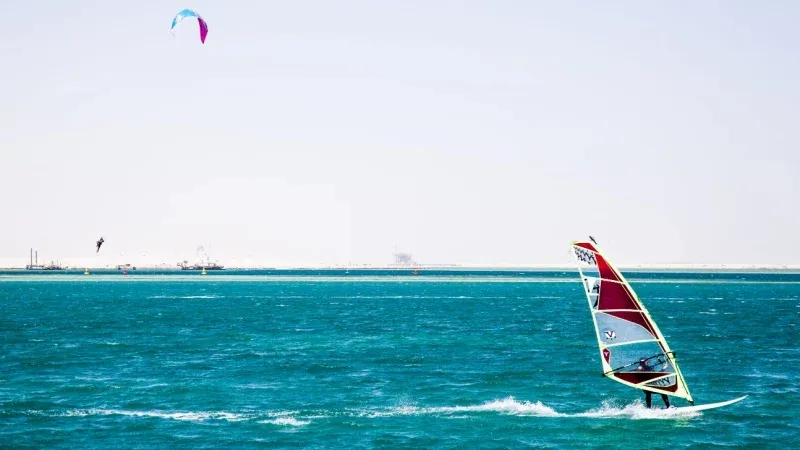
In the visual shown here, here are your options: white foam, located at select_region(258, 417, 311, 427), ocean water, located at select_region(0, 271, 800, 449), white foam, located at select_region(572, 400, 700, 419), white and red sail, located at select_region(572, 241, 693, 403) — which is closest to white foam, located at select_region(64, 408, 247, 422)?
ocean water, located at select_region(0, 271, 800, 449)

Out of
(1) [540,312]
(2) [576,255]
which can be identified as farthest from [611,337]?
(1) [540,312]

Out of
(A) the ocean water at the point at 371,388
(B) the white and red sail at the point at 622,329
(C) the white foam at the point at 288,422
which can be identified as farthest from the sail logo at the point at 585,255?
(C) the white foam at the point at 288,422

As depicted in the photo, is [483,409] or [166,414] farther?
[483,409]

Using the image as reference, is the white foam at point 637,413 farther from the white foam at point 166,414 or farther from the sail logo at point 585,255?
the white foam at point 166,414

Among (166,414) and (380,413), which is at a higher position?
(166,414)

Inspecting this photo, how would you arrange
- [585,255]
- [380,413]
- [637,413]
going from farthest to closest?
1. [380,413]
2. [637,413]
3. [585,255]

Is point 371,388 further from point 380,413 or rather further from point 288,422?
point 288,422

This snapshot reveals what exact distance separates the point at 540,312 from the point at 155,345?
6447 cm

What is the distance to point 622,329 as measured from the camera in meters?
41.1

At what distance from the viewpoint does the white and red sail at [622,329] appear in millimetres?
39938

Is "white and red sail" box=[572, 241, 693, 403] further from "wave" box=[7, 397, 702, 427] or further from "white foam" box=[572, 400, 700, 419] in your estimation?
"wave" box=[7, 397, 702, 427]

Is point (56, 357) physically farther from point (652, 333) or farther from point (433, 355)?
point (652, 333)

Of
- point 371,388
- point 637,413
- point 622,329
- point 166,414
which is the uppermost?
point 622,329

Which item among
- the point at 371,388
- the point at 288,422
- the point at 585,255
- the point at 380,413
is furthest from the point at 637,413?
the point at 288,422
